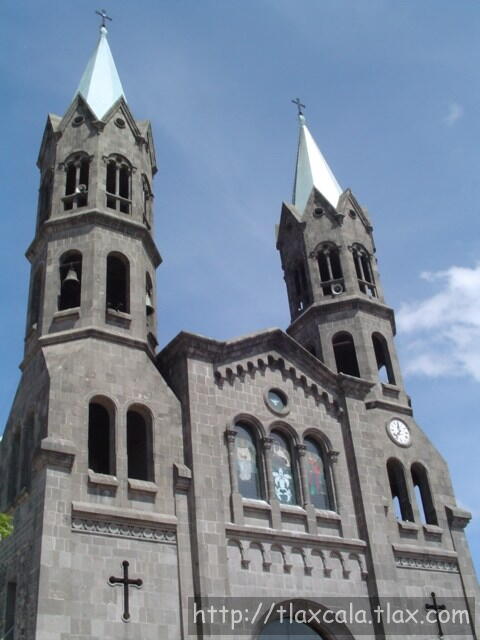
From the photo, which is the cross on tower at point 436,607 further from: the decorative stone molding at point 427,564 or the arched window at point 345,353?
the arched window at point 345,353

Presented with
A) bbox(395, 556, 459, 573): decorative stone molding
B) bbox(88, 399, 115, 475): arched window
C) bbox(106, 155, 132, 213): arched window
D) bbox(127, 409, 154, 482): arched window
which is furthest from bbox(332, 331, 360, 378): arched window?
bbox(88, 399, 115, 475): arched window

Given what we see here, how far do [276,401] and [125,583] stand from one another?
8.75 m

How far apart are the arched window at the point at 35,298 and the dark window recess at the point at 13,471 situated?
13.8ft

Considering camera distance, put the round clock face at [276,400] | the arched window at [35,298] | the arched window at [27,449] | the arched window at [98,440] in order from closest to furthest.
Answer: the arched window at [27,449], the arched window at [98,440], the round clock face at [276,400], the arched window at [35,298]

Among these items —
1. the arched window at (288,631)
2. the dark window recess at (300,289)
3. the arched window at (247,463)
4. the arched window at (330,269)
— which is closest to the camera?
the arched window at (288,631)

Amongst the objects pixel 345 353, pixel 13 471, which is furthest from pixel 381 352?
pixel 13 471

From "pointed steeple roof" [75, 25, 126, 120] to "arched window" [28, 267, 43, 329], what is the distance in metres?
7.22

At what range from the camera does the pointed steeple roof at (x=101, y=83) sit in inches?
1235

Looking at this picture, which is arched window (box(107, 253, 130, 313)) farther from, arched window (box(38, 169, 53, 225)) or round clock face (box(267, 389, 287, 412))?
round clock face (box(267, 389, 287, 412))

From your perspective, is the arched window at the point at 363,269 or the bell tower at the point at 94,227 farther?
the arched window at the point at 363,269

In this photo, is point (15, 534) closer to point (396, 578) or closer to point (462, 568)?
point (396, 578)

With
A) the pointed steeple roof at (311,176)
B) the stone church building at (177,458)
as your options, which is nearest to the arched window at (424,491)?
the stone church building at (177,458)

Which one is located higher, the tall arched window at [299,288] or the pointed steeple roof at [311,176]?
the pointed steeple roof at [311,176]

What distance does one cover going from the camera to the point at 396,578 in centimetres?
2488
